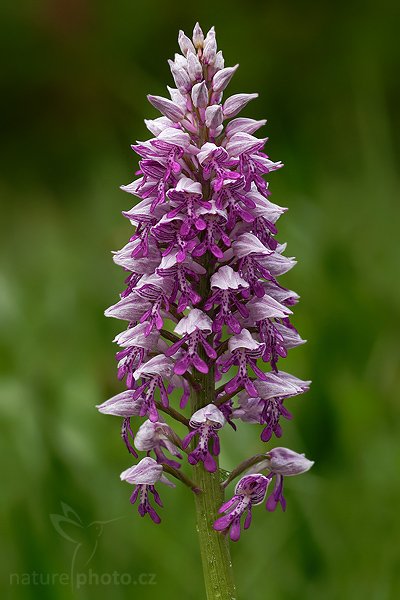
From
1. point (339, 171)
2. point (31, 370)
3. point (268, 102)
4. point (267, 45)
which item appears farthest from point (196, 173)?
point (267, 45)

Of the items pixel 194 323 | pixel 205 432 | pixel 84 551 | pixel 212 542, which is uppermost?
pixel 194 323

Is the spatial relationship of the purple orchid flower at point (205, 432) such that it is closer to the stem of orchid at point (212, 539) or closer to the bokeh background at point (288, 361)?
the stem of orchid at point (212, 539)

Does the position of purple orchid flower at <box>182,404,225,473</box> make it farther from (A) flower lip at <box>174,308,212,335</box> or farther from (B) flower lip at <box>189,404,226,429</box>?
(A) flower lip at <box>174,308,212,335</box>

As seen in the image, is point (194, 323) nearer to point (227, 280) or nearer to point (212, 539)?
point (227, 280)

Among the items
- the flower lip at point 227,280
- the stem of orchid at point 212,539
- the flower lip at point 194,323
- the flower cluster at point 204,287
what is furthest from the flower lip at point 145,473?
the flower lip at point 227,280

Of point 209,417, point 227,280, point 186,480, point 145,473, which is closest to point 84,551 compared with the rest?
point 145,473

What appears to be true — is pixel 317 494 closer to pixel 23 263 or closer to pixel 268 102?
pixel 23 263

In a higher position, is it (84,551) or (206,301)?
(206,301)
